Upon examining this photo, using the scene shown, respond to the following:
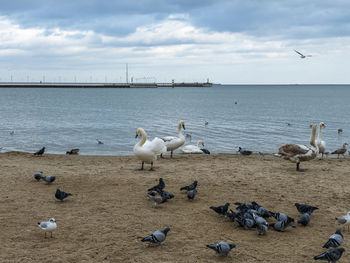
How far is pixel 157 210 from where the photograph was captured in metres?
9.70

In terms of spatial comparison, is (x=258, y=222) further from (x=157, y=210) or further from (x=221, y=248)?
(x=157, y=210)

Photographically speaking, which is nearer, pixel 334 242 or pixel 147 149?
pixel 334 242

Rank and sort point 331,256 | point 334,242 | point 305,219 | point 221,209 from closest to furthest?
point 331,256
point 334,242
point 305,219
point 221,209

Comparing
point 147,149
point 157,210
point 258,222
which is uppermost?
point 147,149

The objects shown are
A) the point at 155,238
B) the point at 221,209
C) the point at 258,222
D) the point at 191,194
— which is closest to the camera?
the point at 155,238

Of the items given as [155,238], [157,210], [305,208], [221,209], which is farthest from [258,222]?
[157,210]

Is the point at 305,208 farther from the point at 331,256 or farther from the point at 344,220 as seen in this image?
the point at 331,256

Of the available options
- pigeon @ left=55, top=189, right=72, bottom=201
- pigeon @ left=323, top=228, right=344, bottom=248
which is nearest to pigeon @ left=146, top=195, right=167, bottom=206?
pigeon @ left=55, top=189, right=72, bottom=201

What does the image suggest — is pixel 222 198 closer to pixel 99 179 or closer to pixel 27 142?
pixel 99 179

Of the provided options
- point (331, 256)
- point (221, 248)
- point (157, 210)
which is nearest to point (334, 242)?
point (331, 256)

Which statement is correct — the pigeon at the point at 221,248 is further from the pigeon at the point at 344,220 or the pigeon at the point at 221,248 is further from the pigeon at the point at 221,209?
the pigeon at the point at 344,220

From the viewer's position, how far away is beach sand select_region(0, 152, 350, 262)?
23.8ft

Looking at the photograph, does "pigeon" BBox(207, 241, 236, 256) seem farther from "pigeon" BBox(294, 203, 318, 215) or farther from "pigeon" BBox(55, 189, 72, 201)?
"pigeon" BBox(55, 189, 72, 201)

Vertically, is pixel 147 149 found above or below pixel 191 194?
above
